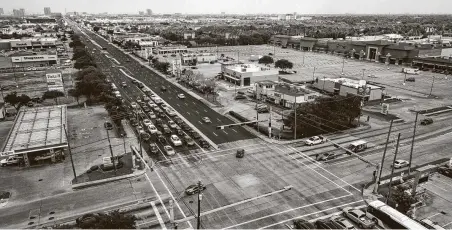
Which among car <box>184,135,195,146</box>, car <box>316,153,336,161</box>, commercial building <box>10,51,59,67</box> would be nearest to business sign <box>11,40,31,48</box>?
commercial building <box>10,51,59,67</box>

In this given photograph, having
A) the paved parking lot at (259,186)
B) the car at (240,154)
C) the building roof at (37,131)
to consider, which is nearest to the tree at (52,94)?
the building roof at (37,131)

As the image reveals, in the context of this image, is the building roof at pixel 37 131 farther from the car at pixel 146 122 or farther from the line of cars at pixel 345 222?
the line of cars at pixel 345 222

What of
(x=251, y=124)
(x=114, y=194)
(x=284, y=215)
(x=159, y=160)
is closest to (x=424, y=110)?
(x=251, y=124)

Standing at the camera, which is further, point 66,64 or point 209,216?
point 66,64

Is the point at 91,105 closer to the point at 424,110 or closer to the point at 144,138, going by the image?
the point at 144,138

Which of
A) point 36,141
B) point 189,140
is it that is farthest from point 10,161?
point 189,140

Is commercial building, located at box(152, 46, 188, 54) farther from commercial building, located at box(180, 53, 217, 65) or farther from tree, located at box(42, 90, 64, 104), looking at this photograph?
tree, located at box(42, 90, 64, 104)

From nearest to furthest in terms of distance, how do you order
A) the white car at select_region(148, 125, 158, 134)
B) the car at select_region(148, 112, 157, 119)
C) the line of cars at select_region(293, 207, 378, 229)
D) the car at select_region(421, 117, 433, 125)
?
the line of cars at select_region(293, 207, 378, 229)
the white car at select_region(148, 125, 158, 134)
the car at select_region(421, 117, 433, 125)
the car at select_region(148, 112, 157, 119)
